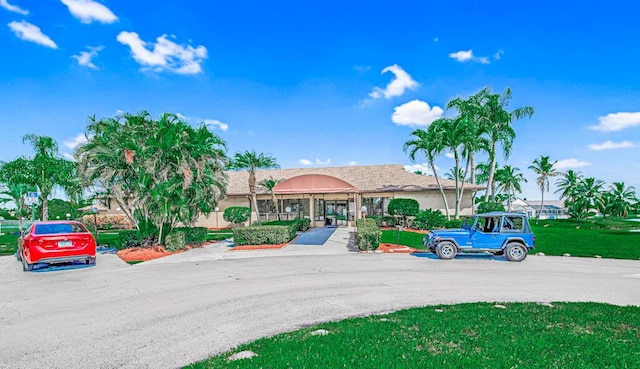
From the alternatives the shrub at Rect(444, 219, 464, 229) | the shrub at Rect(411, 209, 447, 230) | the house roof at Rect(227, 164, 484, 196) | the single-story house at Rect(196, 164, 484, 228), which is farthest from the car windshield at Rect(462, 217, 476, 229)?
the house roof at Rect(227, 164, 484, 196)

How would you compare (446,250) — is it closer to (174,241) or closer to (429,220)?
(429,220)

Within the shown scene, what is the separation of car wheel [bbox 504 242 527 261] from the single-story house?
12497 mm

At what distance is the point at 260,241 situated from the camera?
15914 mm

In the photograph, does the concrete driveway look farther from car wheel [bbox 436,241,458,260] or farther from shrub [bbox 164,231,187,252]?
shrub [bbox 164,231,187,252]

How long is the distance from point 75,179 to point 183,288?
402 inches

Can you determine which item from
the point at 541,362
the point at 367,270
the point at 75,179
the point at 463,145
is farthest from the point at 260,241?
the point at 463,145

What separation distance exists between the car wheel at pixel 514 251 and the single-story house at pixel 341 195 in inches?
492

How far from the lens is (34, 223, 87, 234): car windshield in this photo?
34.1 feet

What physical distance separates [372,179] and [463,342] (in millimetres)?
24575

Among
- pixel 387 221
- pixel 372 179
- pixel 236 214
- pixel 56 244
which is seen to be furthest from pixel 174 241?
pixel 372 179

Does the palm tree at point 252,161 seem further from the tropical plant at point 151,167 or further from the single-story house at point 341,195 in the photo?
the tropical plant at point 151,167

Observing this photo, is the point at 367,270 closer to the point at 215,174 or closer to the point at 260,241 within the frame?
the point at 260,241

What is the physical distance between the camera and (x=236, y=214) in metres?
26.8

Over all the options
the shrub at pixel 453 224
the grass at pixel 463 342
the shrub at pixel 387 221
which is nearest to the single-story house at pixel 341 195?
the shrub at pixel 387 221
